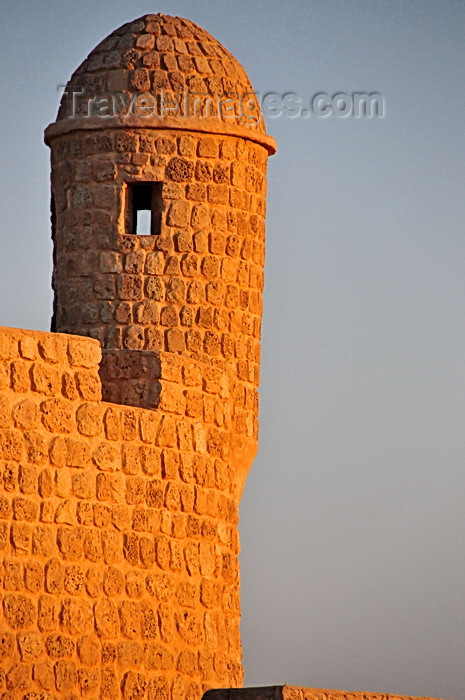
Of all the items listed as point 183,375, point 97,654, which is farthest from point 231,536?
point 97,654

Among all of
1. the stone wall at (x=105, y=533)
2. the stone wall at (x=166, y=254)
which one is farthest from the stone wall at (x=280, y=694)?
the stone wall at (x=166, y=254)

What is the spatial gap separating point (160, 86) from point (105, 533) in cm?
480

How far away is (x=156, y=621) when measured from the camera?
13602 mm

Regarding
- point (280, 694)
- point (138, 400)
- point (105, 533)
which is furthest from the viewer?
point (138, 400)

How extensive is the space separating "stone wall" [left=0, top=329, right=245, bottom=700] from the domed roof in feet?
8.73

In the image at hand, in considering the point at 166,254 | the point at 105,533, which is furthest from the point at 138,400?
the point at 166,254

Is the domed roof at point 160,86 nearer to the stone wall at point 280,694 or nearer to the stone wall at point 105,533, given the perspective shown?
the stone wall at point 105,533

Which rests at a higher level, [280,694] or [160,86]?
[160,86]

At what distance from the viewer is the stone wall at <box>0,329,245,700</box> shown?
12367 millimetres

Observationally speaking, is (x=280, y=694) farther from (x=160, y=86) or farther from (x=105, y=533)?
(x=160, y=86)

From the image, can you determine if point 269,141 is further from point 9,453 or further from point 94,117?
point 9,453

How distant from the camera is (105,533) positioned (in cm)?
1311

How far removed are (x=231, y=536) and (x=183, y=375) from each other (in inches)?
61.9

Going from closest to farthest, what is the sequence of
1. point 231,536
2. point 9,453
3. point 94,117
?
point 9,453
point 231,536
point 94,117
